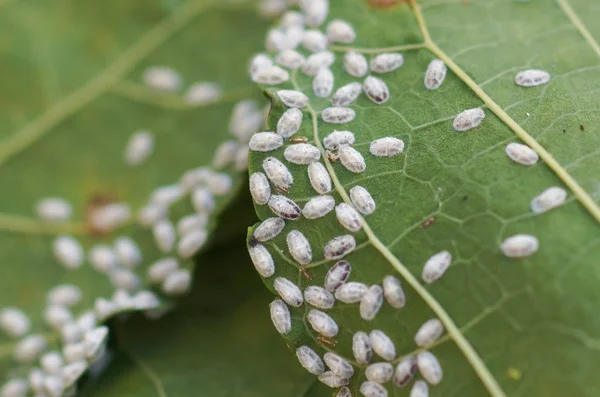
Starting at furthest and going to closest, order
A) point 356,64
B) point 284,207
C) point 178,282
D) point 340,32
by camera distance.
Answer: point 178,282
point 340,32
point 356,64
point 284,207

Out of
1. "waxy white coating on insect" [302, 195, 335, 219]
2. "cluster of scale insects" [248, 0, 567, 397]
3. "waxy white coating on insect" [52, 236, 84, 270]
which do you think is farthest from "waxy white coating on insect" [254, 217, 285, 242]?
"waxy white coating on insect" [52, 236, 84, 270]

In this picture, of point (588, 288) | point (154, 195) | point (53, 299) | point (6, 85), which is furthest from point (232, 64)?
point (588, 288)

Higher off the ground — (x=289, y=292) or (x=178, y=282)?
(x=178, y=282)

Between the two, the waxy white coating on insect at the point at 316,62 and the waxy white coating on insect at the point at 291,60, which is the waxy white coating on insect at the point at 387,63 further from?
the waxy white coating on insect at the point at 291,60

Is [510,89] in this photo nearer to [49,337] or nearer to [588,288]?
[588,288]

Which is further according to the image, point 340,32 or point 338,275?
point 340,32

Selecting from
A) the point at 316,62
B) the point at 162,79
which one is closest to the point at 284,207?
the point at 316,62

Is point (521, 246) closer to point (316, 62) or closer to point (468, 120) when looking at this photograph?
point (468, 120)

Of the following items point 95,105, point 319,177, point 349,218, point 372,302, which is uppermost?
point 95,105
